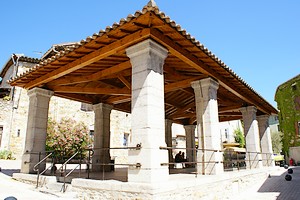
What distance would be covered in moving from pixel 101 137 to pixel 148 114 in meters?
6.05

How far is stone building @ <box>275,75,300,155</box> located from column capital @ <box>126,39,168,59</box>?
986 inches

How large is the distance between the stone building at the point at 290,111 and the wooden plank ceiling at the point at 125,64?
1734 centimetres

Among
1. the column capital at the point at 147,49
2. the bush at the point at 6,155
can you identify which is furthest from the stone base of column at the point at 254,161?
the bush at the point at 6,155

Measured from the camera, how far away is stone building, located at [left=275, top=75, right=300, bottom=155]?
25328 millimetres

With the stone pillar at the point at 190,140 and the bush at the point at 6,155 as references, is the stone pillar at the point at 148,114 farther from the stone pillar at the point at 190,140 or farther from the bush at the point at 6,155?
the bush at the point at 6,155

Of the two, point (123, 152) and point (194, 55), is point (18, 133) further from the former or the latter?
point (194, 55)

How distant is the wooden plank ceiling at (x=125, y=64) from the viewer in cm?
528

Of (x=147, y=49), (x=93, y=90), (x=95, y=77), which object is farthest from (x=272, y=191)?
(x=95, y=77)

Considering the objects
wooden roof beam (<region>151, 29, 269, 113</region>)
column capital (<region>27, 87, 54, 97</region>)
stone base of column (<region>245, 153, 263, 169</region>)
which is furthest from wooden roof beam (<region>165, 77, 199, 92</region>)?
stone base of column (<region>245, 153, 263, 169</region>)

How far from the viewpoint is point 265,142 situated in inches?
529

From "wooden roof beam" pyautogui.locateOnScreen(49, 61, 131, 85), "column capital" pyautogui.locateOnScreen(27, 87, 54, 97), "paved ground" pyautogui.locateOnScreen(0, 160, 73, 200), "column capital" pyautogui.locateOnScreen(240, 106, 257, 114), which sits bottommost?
"paved ground" pyautogui.locateOnScreen(0, 160, 73, 200)

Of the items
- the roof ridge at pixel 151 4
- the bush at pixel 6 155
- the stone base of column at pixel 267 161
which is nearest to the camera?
the roof ridge at pixel 151 4

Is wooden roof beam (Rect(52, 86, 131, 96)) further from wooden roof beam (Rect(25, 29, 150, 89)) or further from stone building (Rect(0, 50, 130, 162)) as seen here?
stone building (Rect(0, 50, 130, 162))

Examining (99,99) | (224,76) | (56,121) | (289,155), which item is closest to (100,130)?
(99,99)
